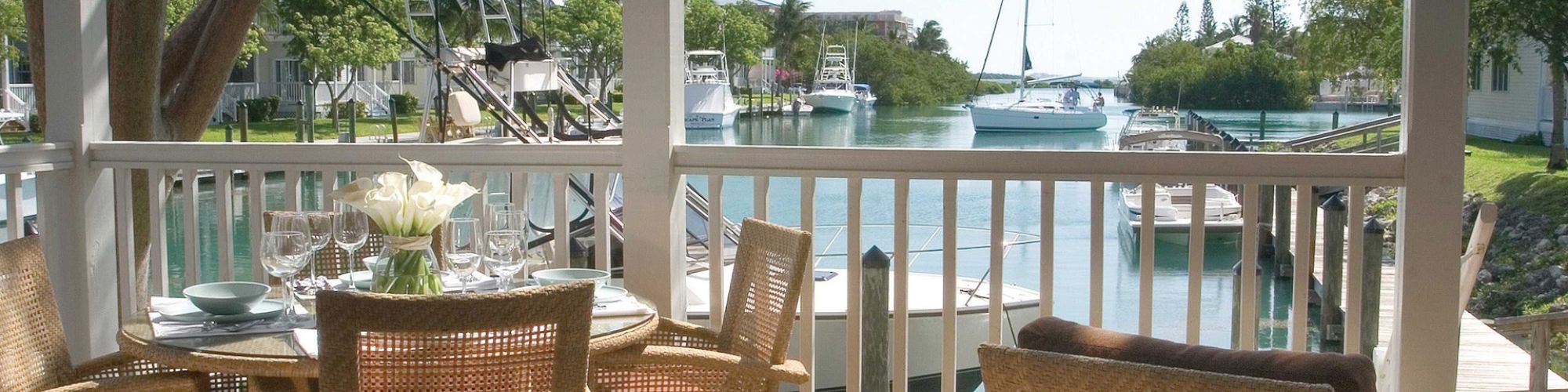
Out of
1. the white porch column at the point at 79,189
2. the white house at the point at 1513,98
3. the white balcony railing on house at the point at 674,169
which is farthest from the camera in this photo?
the white house at the point at 1513,98

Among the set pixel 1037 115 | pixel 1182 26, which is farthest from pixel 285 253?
pixel 1037 115

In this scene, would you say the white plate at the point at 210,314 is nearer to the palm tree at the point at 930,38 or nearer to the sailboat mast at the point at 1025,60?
the palm tree at the point at 930,38

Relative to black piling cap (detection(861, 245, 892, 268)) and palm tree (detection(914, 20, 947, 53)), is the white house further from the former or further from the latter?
black piling cap (detection(861, 245, 892, 268))

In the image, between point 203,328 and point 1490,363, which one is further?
point 1490,363

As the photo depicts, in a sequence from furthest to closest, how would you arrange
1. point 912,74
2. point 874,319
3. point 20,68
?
point 20,68
point 912,74
point 874,319

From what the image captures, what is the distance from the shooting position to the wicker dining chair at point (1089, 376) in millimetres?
1254

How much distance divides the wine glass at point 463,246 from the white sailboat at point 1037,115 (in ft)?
28.5

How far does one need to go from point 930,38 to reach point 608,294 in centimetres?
595

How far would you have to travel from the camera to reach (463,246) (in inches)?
87.8

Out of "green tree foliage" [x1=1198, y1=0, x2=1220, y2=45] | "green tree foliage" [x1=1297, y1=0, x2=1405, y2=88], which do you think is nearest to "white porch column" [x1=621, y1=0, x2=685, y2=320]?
"green tree foliage" [x1=1198, y1=0, x2=1220, y2=45]

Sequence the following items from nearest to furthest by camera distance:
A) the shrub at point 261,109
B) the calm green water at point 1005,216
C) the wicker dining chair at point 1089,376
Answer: the wicker dining chair at point 1089,376 < the calm green water at point 1005,216 < the shrub at point 261,109

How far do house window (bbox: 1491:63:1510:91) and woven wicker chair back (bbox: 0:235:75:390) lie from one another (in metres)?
15.5

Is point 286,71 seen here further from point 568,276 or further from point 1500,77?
point 568,276

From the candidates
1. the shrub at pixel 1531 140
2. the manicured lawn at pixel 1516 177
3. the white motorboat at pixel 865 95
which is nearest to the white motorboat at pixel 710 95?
the white motorboat at pixel 865 95
